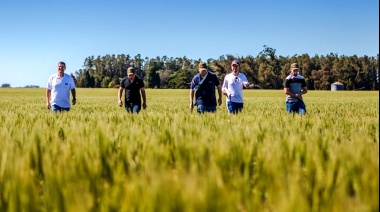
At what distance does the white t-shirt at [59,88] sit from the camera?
1027 cm

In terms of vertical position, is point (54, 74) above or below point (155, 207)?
above

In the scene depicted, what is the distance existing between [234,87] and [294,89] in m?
1.61

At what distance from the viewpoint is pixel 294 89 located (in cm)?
1049

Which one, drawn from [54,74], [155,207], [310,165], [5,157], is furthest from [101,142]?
[54,74]

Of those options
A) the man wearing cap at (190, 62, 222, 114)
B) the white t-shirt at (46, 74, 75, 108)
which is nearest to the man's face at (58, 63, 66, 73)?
the white t-shirt at (46, 74, 75, 108)

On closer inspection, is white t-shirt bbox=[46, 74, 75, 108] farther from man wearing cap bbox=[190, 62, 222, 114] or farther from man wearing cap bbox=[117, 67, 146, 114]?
man wearing cap bbox=[190, 62, 222, 114]

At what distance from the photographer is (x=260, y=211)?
5.11 feet

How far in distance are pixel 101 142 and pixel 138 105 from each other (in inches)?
305

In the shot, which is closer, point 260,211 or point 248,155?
point 260,211

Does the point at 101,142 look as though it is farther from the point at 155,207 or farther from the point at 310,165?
the point at 155,207

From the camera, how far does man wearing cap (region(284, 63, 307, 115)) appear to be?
10.4 meters

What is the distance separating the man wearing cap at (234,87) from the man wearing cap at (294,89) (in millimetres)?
1166

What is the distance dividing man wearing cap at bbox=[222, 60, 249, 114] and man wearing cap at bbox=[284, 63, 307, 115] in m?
1.17

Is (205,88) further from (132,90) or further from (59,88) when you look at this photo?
(59,88)
